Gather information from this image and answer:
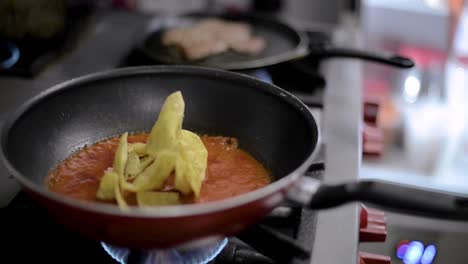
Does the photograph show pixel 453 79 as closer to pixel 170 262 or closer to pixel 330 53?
pixel 330 53

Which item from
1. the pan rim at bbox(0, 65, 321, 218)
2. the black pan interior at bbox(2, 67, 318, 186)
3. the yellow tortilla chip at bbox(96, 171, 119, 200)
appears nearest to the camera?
the pan rim at bbox(0, 65, 321, 218)

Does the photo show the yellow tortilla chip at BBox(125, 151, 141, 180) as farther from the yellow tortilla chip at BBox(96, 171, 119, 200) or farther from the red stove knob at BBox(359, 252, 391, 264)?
the red stove knob at BBox(359, 252, 391, 264)

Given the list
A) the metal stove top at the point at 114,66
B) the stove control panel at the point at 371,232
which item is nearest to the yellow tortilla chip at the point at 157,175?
the metal stove top at the point at 114,66

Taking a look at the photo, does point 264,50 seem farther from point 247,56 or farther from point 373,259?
point 373,259

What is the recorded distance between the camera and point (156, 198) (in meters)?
0.58

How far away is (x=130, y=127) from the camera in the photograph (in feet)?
2.59

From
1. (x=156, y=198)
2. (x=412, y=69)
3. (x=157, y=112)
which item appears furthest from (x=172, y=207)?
(x=412, y=69)

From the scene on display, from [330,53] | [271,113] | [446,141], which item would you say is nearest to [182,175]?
[271,113]

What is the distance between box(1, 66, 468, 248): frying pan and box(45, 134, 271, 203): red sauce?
2cm

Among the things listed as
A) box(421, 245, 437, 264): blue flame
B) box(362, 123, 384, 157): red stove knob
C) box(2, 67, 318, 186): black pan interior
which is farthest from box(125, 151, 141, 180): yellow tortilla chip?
box(421, 245, 437, 264): blue flame

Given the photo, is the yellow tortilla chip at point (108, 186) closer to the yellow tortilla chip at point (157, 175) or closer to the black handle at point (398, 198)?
the yellow tortilla chip at point (157, 175)

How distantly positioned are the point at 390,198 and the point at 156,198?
0.76 feet

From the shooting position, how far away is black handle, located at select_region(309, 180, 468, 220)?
52 cm

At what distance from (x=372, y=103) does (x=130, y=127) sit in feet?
1.55
